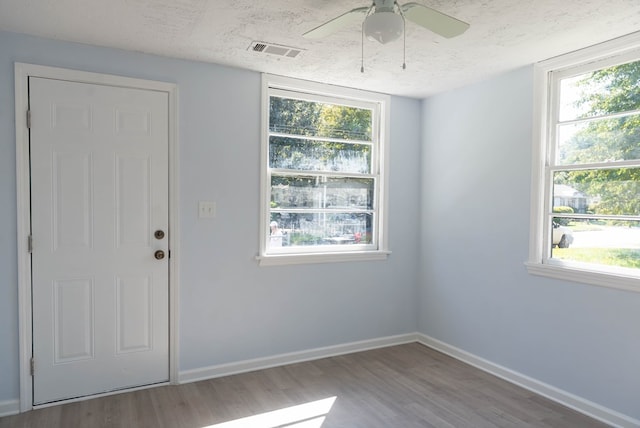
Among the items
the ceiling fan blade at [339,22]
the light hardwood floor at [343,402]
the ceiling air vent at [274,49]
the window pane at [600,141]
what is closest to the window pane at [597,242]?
the window pane at [600,141]

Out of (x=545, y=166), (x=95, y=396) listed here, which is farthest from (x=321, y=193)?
(x=95, y=396)

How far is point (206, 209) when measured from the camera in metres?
3.18

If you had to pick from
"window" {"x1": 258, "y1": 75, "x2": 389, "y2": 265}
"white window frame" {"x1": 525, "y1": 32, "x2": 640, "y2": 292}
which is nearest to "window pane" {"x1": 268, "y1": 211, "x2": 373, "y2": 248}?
"window" {"x1": 258, "y1": 75, "x2": 389, "y2": 265}

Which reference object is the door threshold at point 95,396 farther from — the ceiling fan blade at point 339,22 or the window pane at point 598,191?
the window pane at point 598,191

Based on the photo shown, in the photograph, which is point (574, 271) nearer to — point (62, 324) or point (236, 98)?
point (236, 98)

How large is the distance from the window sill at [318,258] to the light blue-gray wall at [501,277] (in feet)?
1.91

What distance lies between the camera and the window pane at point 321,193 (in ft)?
11.6

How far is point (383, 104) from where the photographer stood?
395cm

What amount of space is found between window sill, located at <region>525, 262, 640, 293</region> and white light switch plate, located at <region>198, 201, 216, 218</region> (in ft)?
7.82

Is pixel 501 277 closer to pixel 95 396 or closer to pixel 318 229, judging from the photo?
pixel 318 229

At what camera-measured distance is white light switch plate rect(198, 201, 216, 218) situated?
316cm

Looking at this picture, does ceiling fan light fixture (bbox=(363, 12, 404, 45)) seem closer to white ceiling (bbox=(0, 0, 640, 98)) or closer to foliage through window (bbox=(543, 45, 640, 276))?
white ceiling (bbox=(0, 0, 640, 98))

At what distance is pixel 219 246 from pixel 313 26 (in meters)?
1.72

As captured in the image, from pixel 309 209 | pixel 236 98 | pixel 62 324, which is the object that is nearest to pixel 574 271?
pixel 309 209
